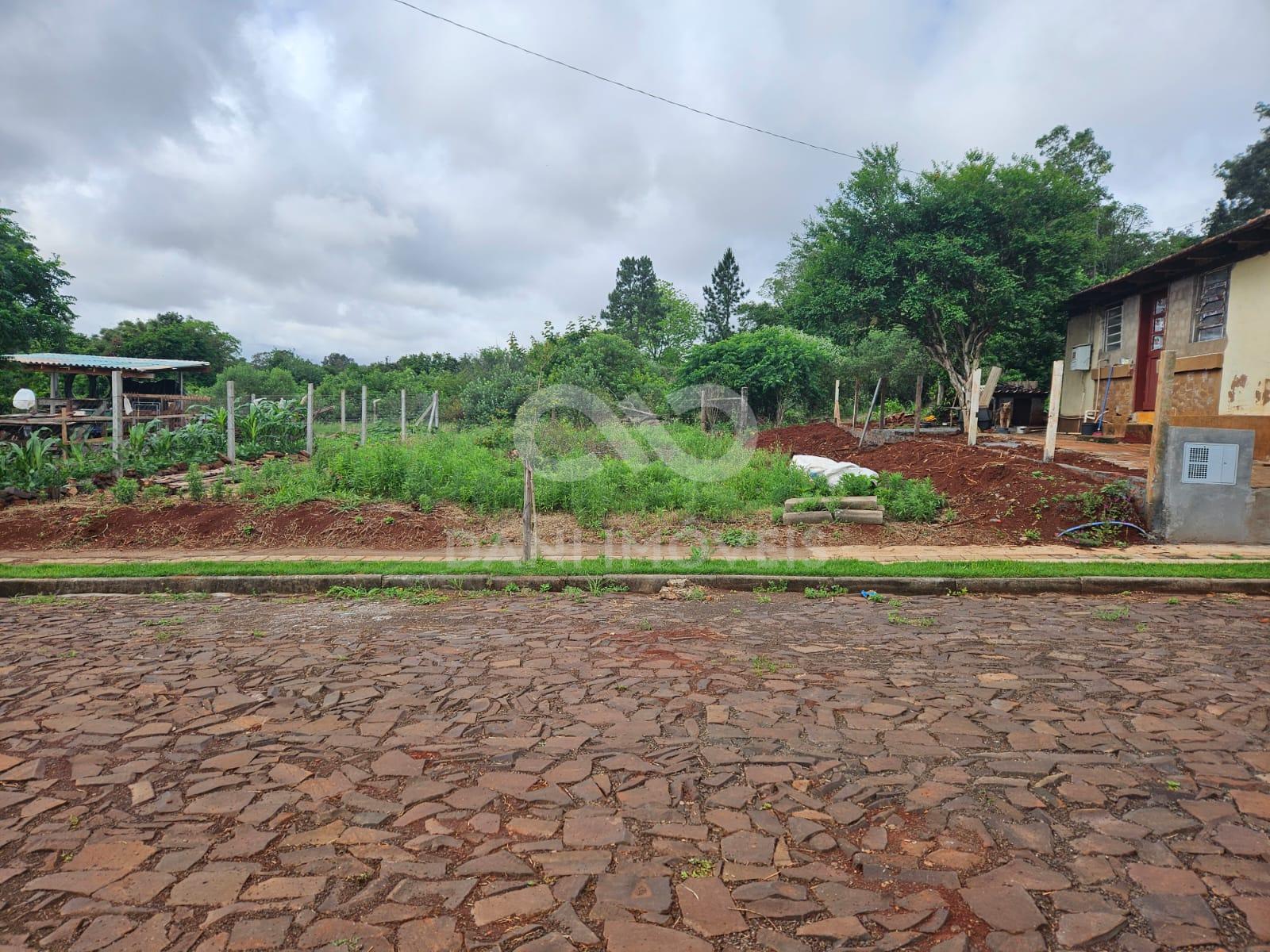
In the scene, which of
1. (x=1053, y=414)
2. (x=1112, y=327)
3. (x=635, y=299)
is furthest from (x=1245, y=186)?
(x=635, y=299)

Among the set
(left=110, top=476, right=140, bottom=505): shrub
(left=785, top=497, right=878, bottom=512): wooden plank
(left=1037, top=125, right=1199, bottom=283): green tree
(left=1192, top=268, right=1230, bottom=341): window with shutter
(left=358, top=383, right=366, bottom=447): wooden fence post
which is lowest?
(left=110, top=476, right=140, bottom=505): shrub

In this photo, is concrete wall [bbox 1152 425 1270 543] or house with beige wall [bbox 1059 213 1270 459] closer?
concrete wall [bbox 1152 425 1270 543]

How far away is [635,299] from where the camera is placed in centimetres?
5647

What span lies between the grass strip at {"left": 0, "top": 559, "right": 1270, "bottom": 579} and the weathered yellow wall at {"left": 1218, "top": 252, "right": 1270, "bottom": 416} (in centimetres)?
882

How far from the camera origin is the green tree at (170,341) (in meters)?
38.6

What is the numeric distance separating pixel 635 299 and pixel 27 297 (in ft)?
132

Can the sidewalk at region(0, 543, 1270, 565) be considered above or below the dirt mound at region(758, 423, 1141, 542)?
below

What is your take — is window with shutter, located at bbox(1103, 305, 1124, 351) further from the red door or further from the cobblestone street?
the cobblestone street

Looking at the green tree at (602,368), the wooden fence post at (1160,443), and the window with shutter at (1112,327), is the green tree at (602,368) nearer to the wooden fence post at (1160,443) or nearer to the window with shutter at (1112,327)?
the window with shutter at (1112,327)

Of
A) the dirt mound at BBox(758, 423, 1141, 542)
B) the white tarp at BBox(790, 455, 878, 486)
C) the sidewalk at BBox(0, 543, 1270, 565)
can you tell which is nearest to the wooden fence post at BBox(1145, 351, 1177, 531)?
the dirt mound at BBox(758, 423, 1141, 542)

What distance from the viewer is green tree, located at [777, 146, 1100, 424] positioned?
18.3m

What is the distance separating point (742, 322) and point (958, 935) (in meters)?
50.3

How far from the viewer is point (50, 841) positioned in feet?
8.30

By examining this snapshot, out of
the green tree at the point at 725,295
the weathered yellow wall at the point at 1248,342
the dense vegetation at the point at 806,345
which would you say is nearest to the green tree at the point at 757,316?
the green tree at the point at 725,295
